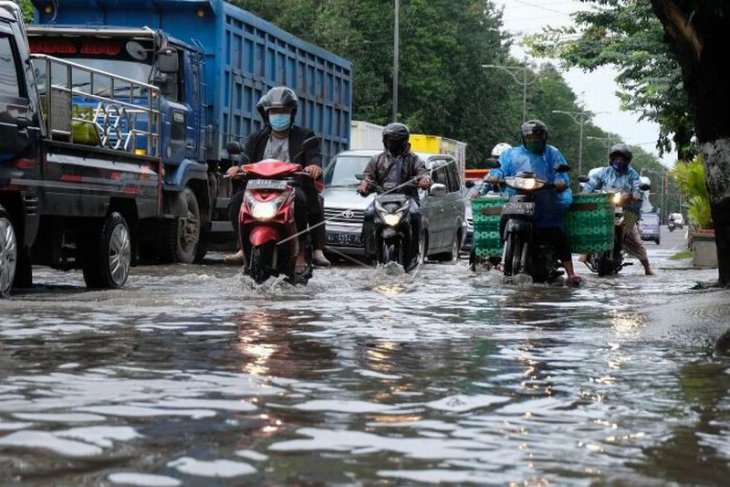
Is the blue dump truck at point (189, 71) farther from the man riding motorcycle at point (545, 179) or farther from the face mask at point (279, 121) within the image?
the man riding motorcycle at point (545, 179)

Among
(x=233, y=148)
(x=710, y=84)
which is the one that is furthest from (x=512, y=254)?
(x=233, y=148)

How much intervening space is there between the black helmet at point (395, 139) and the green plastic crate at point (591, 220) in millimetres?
1933

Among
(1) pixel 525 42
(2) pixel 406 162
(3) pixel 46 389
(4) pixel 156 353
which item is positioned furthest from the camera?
(1) pixel 525 42

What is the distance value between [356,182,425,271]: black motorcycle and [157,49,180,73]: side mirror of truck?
18.7 ft

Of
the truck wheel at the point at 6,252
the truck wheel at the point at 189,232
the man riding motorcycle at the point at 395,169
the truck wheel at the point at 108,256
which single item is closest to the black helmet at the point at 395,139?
the man riding motorcycle at the point at 395,169

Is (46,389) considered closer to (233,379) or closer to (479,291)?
(233,379)

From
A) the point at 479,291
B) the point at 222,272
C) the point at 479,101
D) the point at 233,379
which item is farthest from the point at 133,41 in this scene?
the point at 479,101

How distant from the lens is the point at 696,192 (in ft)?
89.8

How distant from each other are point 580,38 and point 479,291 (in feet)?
64.8

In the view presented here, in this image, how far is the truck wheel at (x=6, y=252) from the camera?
1252 cm

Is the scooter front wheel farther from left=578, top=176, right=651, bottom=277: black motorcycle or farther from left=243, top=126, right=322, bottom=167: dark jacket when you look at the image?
left=578, top=176, right=651, bottom=277: black motorcycle

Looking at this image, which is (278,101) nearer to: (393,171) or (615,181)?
(393,171)

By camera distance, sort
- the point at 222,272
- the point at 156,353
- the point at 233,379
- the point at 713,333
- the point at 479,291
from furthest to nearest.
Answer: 1. the point at 222,272
2. the point at 479,291
3. the point at 713,333
4. the point at 156,353
5. the point at 233,379

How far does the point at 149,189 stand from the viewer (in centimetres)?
1606
